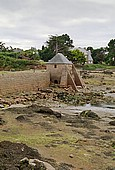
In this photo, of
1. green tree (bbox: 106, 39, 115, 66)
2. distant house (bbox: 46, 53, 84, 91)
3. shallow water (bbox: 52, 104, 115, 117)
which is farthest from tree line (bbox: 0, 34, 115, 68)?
shallow water (bbox: 52, 104, 115, 117)

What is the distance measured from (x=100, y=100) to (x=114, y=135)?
14042mm

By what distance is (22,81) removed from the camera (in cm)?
2911

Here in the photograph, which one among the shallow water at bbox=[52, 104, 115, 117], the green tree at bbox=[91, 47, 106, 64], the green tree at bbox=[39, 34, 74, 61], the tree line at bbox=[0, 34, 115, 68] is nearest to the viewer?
the shallow water at bbox=[52, 104, 115, 117]

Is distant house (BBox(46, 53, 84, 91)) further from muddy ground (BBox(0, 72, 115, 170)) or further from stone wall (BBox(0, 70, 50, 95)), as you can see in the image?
muddy ground (BBox(0, 72, 115, 170))

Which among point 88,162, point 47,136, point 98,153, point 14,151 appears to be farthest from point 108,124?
point 14,151

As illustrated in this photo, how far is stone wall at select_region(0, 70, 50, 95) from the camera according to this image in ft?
85.9

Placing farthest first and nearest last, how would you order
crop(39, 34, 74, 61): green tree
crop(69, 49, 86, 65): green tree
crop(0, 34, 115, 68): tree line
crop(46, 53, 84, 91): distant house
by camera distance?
1. crop(39, 34, 74, 61): green tree
2. crop(69, 49, 86, 65): green tree
3. crop(0, 34, 115, 68): tree line
4. crop(46, 53, 84, 91): distant house

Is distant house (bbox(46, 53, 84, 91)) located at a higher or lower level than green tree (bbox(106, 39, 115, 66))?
lower

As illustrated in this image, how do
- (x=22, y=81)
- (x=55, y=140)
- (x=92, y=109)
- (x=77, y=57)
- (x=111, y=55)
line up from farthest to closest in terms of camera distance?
(x=111, y=55) → (x=77, y=57) → (x=22, y=81) → (x=92, y=109) → (x=55, y=140)

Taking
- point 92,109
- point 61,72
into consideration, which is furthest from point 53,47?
point 92,109

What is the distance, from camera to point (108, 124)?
16188 millimetres

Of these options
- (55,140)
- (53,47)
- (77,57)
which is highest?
(53,47)

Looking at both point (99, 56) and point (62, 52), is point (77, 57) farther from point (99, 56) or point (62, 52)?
point (99, 56)

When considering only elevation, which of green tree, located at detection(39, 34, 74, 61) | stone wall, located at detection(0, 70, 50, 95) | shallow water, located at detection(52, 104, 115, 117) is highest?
green tree, located at detection(39, 34, 74, 61)
